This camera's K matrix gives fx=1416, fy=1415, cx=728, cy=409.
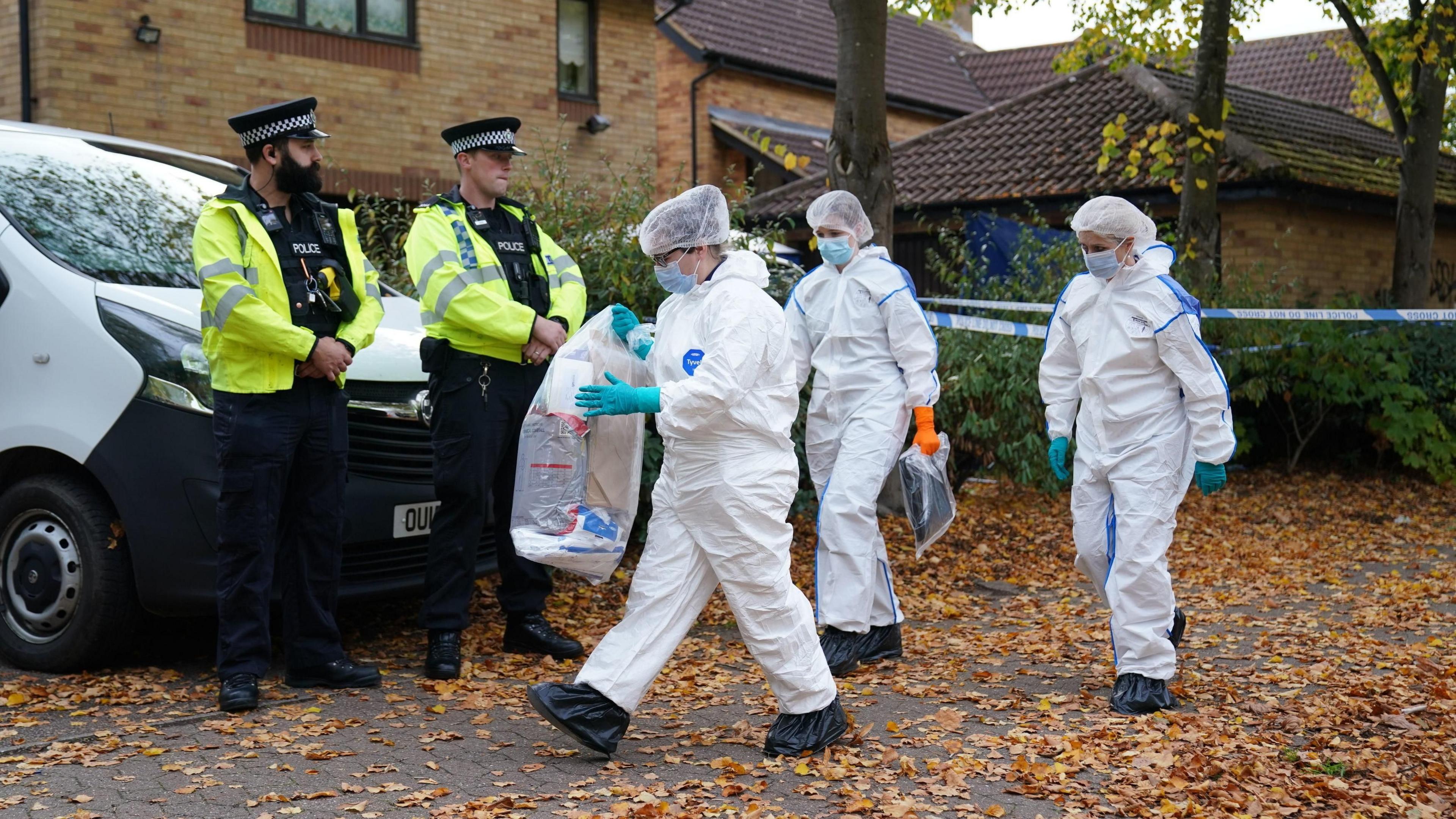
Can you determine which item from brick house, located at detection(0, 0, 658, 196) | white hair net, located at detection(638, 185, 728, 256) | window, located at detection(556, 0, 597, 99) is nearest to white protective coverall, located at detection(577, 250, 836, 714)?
white hair net, located at detection(638, 185, 728, 256)

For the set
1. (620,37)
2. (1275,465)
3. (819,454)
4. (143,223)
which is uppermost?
(620,37)

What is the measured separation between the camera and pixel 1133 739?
4879 millimetres

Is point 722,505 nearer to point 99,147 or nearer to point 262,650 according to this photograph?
point 262,650

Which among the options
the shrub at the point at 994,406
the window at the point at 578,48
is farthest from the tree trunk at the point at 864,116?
the window at the point at 578,48

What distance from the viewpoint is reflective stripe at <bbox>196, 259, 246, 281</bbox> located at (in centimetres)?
502

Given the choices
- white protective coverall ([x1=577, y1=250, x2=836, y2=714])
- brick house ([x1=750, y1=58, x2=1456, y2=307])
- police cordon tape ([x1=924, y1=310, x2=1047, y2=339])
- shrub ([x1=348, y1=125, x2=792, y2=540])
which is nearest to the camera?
white protective coverall ([x1=577, y1=250, x2=836, y2=714])

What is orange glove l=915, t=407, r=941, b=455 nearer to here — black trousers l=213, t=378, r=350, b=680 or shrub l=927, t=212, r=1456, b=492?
black trousers l=213, t=378, r=350, b=680

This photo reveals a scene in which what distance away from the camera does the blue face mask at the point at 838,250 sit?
623 centimetres

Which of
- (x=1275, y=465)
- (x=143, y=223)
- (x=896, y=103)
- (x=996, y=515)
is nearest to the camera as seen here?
(x=143, y=223)

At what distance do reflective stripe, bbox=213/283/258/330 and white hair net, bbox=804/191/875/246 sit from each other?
7.94 ft

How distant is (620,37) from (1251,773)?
14979 millimetres

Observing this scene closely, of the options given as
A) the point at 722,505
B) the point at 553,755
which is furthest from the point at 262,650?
the point at 722,505

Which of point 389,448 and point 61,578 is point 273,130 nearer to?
point 389,448

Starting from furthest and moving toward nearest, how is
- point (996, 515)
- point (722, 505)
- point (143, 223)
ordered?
point (996, 515) → point (143, 223) → point (722, 505)
